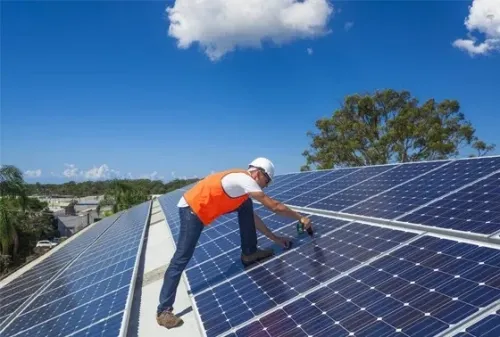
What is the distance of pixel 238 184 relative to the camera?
582 centimetres

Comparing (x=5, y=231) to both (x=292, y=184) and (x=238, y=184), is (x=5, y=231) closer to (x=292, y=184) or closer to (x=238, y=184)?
(x=292, y=184)

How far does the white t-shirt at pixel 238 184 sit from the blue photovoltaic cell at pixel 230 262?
5.17 feet

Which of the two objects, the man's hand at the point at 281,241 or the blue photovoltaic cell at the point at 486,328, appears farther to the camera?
the man's hand at the point at 281,241

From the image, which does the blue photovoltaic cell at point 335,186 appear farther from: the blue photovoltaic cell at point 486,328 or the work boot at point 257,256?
the blue photovoltaic cell at point 486,328

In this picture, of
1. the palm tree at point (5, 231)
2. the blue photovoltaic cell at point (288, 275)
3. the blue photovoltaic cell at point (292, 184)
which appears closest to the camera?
the blue photovoltaic cell at point (288, 275)

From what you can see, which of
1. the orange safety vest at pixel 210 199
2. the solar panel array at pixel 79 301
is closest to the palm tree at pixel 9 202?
the solar panel array at pixel 79 301

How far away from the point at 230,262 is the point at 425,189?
4.49 metres

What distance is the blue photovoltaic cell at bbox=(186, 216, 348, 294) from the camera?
6.82 m

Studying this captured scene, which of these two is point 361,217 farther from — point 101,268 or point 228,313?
point 101,268

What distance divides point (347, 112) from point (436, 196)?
3960 cm

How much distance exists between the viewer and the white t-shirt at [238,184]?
5.75 meters

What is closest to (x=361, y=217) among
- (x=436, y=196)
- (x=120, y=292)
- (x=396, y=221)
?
(x=396, y=221)

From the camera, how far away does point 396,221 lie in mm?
6473

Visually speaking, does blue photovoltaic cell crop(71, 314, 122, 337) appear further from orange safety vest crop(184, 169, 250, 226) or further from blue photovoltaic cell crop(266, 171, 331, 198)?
blue photovoltaic cell crop(266, 171, 331, 198)
